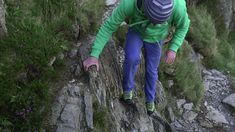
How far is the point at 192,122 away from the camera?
25.6 feet

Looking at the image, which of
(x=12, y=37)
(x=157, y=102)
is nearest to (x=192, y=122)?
(x=157, y=102)

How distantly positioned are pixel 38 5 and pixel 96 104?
1739 millimetres

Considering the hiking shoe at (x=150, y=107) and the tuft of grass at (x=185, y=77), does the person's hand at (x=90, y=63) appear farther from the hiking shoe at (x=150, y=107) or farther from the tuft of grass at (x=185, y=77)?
the tuft of grass at (x=185, y=77)

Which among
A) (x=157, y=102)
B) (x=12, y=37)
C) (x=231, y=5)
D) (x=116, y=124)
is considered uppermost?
(x=231, y=5)

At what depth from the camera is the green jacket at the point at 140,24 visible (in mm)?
4816

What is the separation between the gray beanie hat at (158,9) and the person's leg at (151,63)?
764 millimetres

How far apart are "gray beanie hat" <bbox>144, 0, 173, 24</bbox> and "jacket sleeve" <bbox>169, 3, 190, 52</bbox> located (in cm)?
31

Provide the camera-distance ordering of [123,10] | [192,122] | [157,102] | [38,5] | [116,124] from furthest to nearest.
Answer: [192,122], [157,102], [38,5], [116,124], [123,10]

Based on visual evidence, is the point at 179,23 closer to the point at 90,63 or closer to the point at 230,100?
the point at 90,63

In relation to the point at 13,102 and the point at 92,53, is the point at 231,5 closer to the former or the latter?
the point at 92,53

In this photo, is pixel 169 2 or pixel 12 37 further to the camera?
pixel 12 37

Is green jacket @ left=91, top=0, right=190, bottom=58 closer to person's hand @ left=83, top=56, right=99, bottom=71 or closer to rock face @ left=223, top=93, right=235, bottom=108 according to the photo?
person's hand @ left=83, top=56, right=99, bottom=71

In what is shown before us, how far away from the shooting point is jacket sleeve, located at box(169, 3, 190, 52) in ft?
16.0

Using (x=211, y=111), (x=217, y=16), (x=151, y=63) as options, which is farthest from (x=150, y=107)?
(x=217, y=16)
